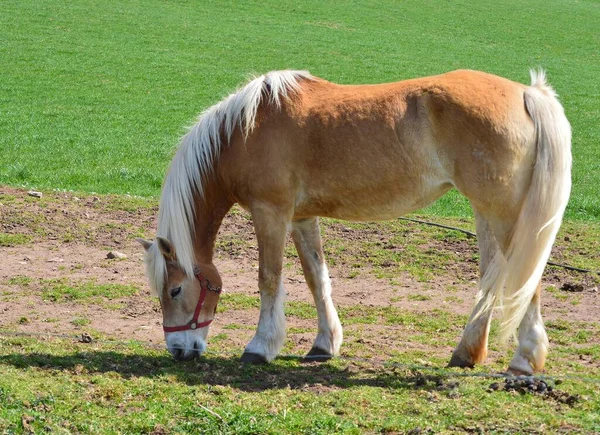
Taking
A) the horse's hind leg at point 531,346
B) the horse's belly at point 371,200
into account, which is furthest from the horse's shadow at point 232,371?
the horse's belly at point 371,200

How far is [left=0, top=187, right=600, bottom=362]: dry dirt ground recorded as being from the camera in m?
6.66

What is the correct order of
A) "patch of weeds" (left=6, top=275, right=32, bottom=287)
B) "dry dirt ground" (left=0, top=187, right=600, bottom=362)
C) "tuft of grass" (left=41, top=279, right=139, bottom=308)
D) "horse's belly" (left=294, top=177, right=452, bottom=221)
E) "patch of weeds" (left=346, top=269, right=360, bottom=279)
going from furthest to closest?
"patch of weeds" (left=346, top=269, right=360, bottom=279) < "patch of weeds" (left=6, top=275, right=32, bottom=287) < "tuft of grass" (left=41, top=279, right=139, bottom=308) < "dry dirt ground" (left=0, top=187, right=600, bottom=362) < "horse's belly" (left=294, top=177, right=452, bottom=221)

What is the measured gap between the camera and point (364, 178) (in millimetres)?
5527

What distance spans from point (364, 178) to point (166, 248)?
1.36 meters

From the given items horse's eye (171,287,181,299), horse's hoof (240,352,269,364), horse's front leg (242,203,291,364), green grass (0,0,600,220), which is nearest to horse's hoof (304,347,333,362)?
horse's front leg (242,203,291,364)

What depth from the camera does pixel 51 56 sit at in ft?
82.4

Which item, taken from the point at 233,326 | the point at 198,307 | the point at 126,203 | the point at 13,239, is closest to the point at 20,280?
the point at 13,239

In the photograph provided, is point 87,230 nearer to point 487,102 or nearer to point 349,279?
point 349,279

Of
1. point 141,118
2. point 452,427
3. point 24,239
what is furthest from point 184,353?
point 141,118

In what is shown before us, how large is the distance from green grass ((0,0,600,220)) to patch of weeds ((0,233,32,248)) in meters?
2.61

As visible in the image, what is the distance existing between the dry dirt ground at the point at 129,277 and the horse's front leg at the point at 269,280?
0.59m

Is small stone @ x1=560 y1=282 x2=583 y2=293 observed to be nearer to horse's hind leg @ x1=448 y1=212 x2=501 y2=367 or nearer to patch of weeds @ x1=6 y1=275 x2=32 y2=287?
horse's hind leg @ x1=448 y1=212 x2=501 y2=367

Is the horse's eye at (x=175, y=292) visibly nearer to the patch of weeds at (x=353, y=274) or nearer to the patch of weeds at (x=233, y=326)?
the patch of weeds at (x=233, y=326)

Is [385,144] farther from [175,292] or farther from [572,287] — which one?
[572,287]
